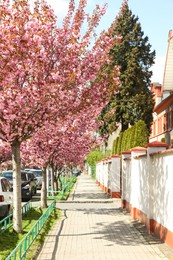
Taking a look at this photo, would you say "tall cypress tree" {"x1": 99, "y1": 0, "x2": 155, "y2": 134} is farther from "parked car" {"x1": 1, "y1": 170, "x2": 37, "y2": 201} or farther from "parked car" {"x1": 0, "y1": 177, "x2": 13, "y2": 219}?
"parked car" {"x1": 0, "y1": 177, "x2": 13, "y2": 219}

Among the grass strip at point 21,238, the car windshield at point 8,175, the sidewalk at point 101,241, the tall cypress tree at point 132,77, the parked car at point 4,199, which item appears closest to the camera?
the sidewalk at point 101,241

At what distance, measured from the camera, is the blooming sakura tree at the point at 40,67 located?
11.3m

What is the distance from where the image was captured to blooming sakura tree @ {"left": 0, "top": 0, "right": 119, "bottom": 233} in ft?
37.0

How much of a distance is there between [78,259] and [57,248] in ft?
4.54

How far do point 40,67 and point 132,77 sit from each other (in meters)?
28.1

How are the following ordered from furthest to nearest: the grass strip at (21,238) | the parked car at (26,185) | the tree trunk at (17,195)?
the parked car at (26,185) → the tree trunk at (17,195) → the grass strip at (21,238)

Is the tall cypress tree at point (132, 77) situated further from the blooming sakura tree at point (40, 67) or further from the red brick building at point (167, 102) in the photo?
the blooming sakura tree at point (40, 67)

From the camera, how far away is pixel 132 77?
129ft

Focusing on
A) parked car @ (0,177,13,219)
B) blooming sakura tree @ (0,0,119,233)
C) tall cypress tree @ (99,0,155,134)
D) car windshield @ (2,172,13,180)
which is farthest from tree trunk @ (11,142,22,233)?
tall cypress tree @ (99,0,155,134)

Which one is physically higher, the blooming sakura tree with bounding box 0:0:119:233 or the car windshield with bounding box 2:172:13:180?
the blooming sakura tree with bounding box 0:0:119:233

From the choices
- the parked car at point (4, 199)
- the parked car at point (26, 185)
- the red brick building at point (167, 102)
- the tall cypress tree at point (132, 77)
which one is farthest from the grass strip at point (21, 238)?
the tall cypress tree at point (132, 77)

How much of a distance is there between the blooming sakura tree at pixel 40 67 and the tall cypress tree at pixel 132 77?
24635mm

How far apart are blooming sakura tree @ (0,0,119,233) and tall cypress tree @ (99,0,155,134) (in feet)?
80.8

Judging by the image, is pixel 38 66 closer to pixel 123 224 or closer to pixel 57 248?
pixel 57 248
